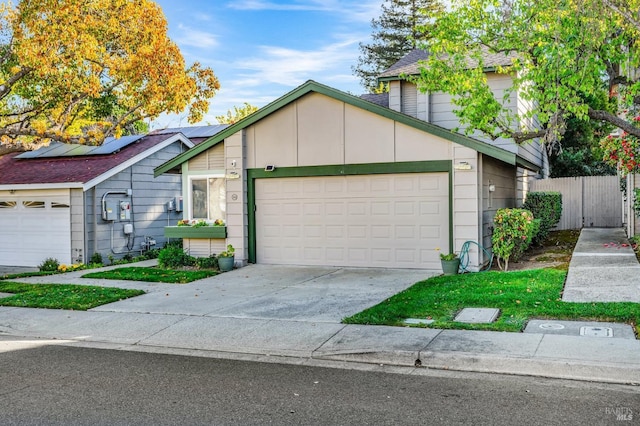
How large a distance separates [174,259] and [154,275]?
4.58 feet

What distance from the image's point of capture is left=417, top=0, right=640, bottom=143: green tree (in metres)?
9.02

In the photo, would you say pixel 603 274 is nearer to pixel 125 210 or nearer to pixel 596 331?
pixel 596 331

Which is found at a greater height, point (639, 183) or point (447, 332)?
point (639, 183)

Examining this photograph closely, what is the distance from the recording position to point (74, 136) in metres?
15.8

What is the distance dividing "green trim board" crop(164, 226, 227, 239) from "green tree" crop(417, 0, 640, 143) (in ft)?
20.3

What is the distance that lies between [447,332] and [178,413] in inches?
148

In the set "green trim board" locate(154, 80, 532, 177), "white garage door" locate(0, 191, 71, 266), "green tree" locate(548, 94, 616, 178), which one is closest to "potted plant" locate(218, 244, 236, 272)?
"green trim board" locate(154, 80, 532, 177)

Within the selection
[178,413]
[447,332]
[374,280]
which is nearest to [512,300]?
[447,332]

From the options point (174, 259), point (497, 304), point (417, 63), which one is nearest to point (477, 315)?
point (497, 304)

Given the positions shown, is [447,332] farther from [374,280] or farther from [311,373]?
[374,280]

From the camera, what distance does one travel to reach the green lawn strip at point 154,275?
12984 mm

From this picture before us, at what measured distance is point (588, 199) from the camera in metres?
21.7

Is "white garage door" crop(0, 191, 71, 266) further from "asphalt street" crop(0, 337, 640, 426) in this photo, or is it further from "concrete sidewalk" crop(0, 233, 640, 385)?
"asphalt street" crop(0, 337, 640, 426)

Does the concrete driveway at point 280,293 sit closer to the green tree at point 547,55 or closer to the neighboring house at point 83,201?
the green tree at point 547,55
